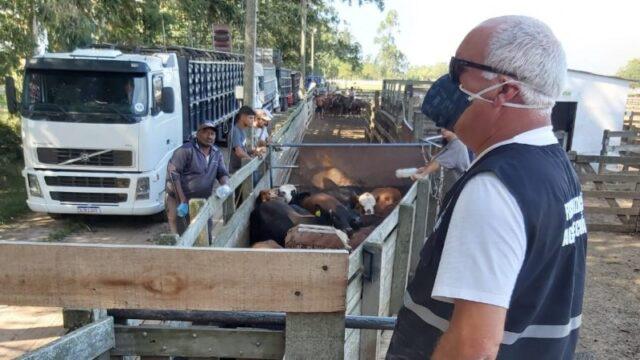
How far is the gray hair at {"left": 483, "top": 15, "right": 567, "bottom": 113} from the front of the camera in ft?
4.48

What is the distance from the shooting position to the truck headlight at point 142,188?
8.70 metres

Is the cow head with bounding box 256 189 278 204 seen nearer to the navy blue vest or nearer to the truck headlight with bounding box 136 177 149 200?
the truck headlight with bounding box 136 177 149 200

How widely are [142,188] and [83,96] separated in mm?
1819

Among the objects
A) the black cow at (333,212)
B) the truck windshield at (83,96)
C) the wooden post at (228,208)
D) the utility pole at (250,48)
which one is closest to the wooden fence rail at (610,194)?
the black cow at (333,212)

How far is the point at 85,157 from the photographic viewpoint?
8.48 metres

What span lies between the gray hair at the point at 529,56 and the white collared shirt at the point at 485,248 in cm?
32

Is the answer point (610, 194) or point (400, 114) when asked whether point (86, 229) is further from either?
point (610, 194)

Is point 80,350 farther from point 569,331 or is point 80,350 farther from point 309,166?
point 309,166

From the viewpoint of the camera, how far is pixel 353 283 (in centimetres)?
306

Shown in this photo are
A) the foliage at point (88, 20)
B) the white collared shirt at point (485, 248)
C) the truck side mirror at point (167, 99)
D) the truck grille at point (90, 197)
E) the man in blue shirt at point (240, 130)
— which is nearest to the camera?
the white collared shirt at point (485, 248)

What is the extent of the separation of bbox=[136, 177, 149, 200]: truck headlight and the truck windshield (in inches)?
41.9

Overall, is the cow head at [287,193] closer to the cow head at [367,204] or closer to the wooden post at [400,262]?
the cow head at [367,204]

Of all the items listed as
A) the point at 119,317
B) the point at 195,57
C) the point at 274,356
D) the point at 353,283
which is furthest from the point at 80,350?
the point at 195,57

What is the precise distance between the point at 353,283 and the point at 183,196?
11.4 ft
